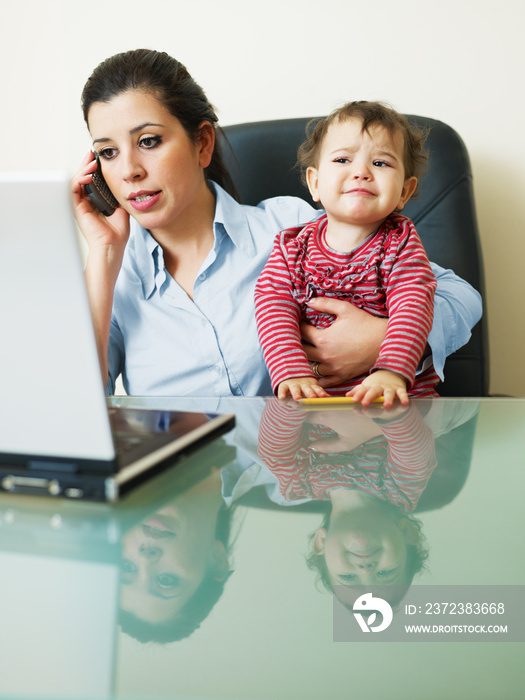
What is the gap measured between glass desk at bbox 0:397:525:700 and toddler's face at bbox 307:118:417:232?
2.10 feet

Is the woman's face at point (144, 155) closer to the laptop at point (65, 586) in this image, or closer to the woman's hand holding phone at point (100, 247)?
the woman's hand holding phone at point (100, 247)

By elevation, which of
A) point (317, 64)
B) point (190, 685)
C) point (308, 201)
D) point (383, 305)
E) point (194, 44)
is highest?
point (194, 44)

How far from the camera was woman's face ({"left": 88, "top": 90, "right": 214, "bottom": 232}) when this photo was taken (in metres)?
1.21

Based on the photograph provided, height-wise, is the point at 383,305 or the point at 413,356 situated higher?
the point at 383,305

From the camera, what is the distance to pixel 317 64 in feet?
5.41

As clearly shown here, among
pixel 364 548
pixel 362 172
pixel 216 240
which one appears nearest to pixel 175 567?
pixel 364 548

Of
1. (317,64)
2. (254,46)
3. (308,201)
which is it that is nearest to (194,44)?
(254,46)

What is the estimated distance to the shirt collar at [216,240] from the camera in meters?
1.32

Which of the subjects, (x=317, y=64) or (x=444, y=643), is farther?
(x=317, y=64)

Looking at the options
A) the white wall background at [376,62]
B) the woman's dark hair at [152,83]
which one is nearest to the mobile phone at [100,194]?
the woman's dark hair at [152,83]

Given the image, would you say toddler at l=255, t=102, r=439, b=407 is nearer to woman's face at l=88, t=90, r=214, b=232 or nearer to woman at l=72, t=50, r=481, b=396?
woman at l=72, t=50, r=481, b=396

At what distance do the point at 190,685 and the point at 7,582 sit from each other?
0.15m

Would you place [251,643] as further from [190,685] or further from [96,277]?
[96,277]

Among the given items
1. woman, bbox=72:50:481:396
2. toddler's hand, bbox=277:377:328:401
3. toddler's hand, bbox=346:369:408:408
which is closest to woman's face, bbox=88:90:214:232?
woman, bbox=72:50:481:396
